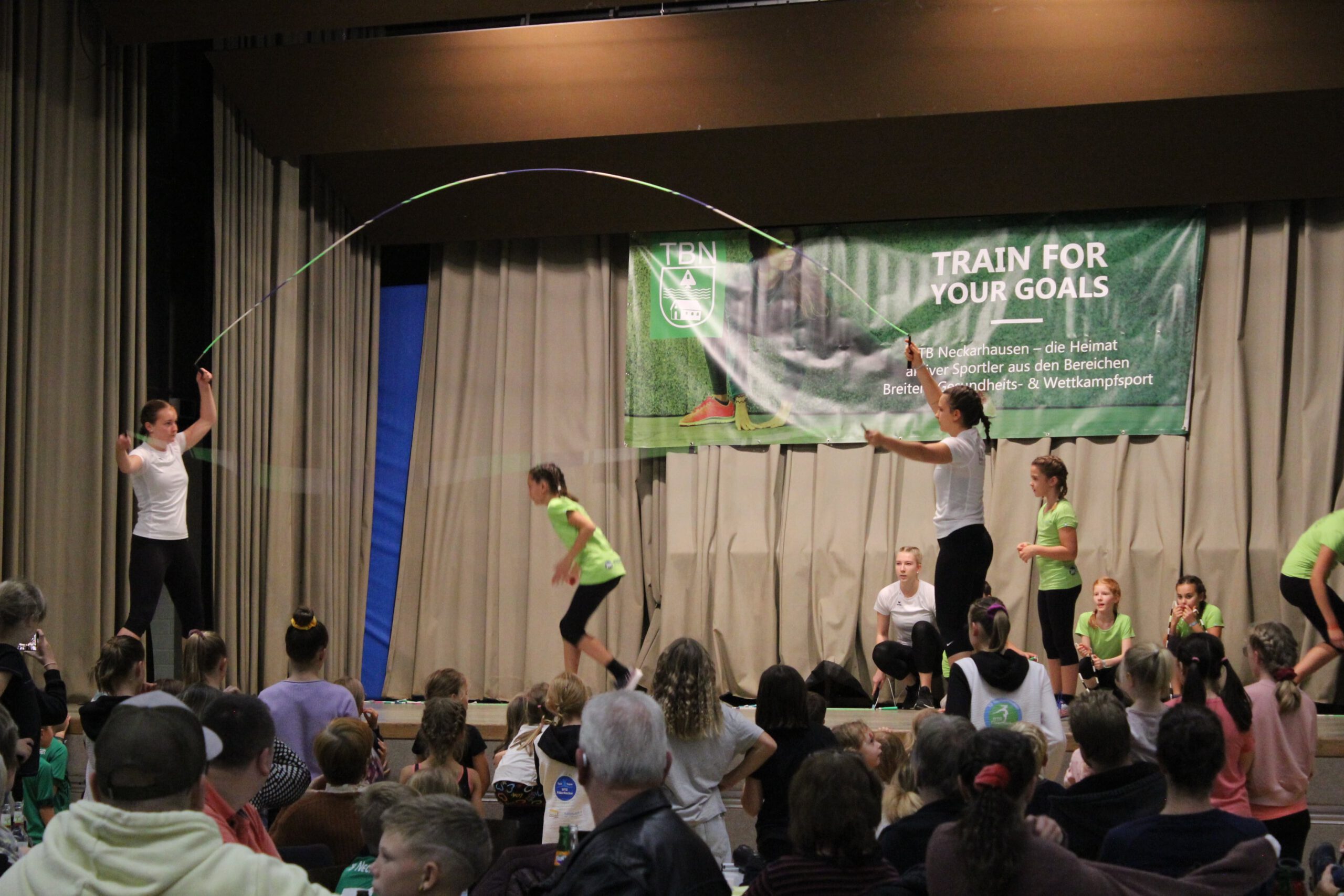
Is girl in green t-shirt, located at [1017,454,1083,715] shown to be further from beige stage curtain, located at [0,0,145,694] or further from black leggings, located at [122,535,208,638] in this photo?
beige stage curtain, located at [0,0,145,694]

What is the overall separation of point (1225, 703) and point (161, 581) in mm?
4668

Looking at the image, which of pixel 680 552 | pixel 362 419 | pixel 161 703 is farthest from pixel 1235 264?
pixel 161 703

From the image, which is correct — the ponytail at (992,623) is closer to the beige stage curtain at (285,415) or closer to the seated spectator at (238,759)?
the seated spectator at (238,759)

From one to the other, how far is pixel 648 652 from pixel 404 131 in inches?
141

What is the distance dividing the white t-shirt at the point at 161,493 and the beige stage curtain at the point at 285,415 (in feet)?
4.16

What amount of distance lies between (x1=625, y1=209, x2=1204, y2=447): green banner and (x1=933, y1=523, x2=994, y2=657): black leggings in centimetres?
260

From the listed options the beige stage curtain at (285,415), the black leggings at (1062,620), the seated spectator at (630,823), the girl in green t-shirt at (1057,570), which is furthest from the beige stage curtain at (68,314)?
the seated spectator at (630,823)

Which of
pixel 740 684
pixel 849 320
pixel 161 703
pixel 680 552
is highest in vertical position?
pixel 849 320

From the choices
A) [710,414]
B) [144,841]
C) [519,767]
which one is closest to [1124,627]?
[710,414]

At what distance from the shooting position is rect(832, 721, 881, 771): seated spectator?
3369 millimetres

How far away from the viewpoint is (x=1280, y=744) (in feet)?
11.6

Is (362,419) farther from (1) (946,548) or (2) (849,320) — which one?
(1) (946,548)

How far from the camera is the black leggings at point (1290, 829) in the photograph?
11.6 ft

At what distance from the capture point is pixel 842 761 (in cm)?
219
